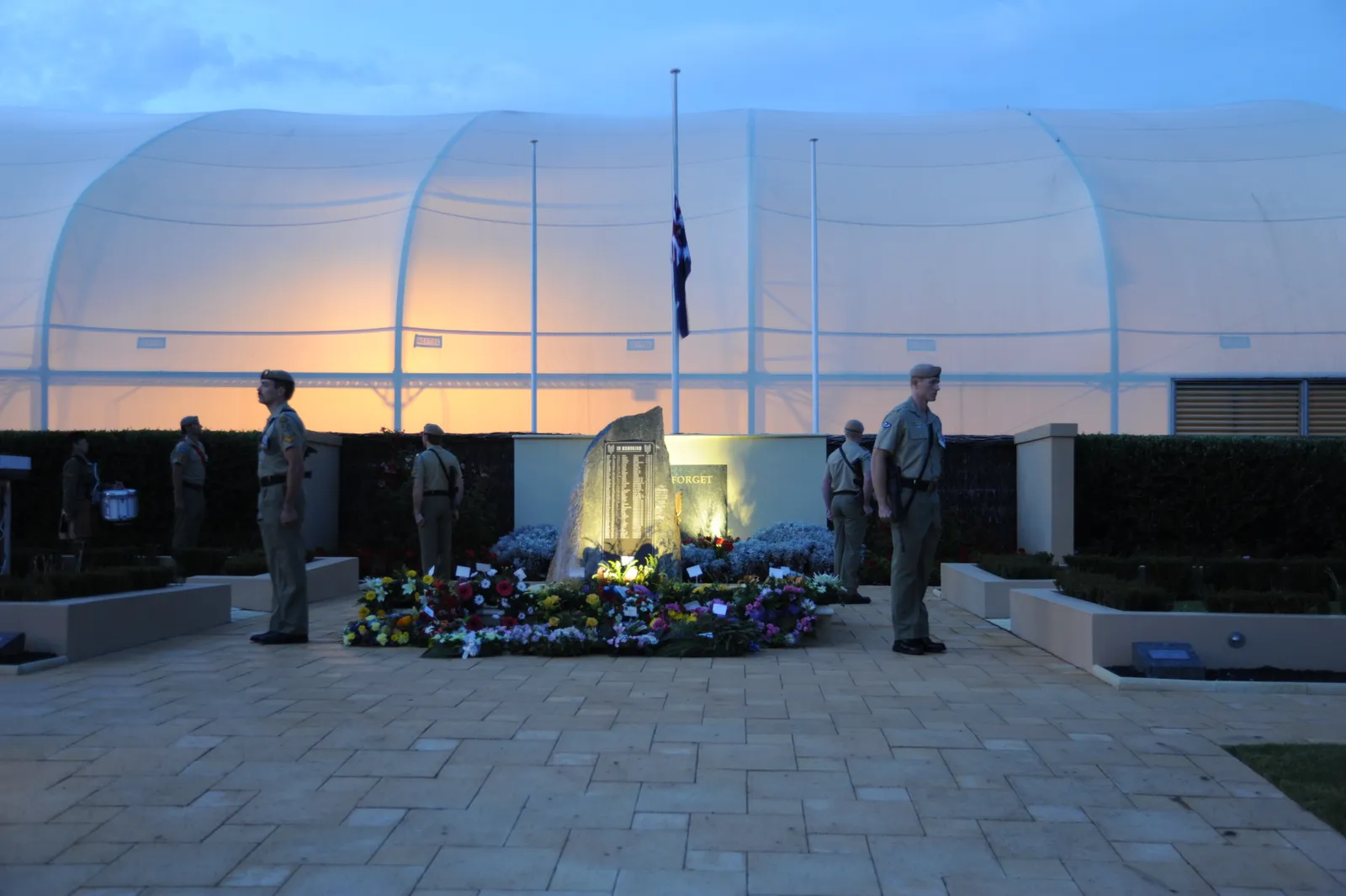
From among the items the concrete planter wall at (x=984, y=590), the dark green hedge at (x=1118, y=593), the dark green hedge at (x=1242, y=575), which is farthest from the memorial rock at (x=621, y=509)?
→ the dark green hedge at (x=1242, y=575)

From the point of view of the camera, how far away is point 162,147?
764 inches

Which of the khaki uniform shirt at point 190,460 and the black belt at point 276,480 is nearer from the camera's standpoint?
the black belt at point 276,480

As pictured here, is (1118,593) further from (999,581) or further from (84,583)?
(84,583)

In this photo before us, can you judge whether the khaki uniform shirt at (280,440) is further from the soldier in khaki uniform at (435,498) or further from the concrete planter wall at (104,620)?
the soldier in khaki uniform at (435,498)

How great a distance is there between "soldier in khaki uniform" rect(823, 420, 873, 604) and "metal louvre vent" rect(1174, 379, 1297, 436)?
26.6 ft

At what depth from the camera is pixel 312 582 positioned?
1123cm

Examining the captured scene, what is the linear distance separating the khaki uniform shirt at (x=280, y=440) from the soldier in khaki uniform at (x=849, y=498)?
189 inches

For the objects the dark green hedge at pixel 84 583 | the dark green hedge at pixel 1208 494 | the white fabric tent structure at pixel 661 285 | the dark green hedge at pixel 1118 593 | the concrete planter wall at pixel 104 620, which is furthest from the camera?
the white fabric tent structure at pixel 661 285

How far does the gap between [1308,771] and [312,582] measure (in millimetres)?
9206

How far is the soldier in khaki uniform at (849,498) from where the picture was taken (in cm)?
1027

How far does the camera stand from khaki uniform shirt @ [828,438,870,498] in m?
10.3

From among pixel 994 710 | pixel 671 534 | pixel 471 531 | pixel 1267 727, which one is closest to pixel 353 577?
pixel 471 531

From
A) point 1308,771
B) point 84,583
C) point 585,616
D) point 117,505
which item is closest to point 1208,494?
point 585,616

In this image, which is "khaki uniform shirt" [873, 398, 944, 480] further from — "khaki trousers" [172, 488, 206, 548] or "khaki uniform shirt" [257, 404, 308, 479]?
"khaki trousers" [172, 488, 206, 548]
